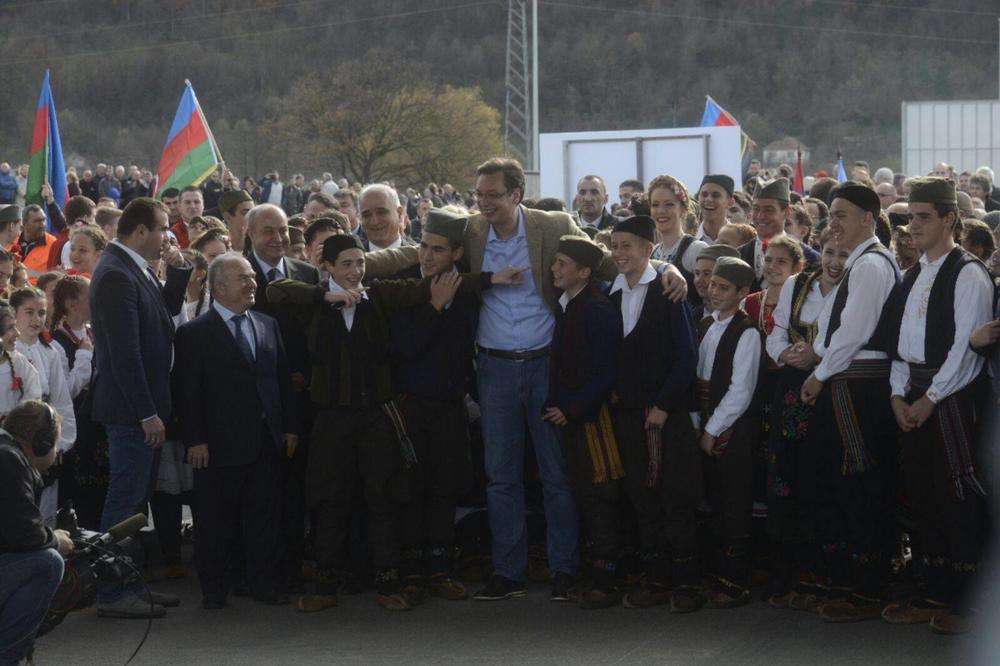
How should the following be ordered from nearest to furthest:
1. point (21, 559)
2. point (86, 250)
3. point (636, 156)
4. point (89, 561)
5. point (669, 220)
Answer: point (21, 559) → point (89, 561) → point (669, 220) → point (86, 250) → point (636, 156)

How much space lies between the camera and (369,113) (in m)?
49.1

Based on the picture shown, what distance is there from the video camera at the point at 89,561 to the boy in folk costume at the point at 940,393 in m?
3.47

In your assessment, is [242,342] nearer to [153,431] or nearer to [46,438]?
[153,431]

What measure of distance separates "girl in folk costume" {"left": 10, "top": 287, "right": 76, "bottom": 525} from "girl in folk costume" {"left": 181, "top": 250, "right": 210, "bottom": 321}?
0.87m

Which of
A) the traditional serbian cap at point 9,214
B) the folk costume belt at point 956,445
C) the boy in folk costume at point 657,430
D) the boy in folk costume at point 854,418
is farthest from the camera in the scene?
the traditional serbian cap at point 9,214

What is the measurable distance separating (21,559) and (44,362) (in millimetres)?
2655

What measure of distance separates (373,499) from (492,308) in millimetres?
1169

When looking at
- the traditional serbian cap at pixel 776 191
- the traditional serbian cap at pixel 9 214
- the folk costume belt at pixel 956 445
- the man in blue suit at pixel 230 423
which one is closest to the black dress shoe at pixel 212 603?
the man in blue suit at pixel 230 423

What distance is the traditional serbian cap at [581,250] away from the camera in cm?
745

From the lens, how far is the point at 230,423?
25.1 feet

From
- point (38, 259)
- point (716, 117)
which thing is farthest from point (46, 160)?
point (716, 117)

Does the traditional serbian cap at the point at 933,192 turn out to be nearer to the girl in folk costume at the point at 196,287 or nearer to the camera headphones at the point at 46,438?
the camera headphones at the point at 46,438

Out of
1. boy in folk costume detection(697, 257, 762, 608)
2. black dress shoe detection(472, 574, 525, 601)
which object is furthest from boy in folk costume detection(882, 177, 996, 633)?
black dress shoe detection(472, 574, 525, 601)

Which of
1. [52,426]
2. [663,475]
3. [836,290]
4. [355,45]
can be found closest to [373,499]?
[663,475]
